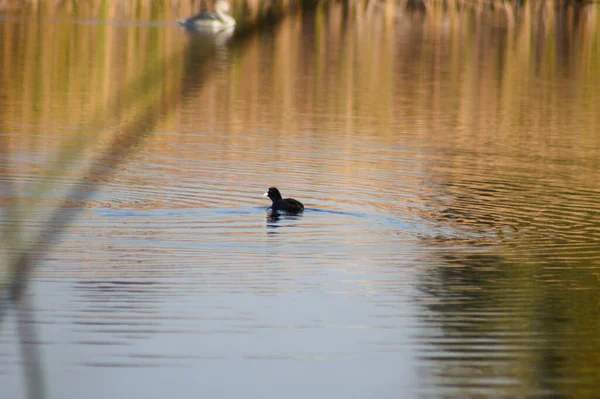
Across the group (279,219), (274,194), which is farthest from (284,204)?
(274,194)

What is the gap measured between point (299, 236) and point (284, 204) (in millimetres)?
905

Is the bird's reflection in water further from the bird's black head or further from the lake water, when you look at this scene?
the bird's black head

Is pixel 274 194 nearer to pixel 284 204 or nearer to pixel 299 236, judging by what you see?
pixel 284 204

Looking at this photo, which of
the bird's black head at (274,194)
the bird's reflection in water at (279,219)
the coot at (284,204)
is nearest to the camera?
the bird's reflection in water at (279,219)

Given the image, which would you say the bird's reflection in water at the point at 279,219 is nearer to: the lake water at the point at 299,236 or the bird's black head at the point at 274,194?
the lake water at the point at 299,236

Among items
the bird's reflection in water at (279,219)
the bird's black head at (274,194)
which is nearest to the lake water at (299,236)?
the bird's reflection in water at (279,219)

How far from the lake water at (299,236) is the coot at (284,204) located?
0.12 meters

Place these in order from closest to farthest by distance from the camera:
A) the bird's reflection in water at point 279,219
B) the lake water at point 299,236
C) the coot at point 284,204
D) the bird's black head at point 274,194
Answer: the lake water at point 299,236
the bird's reflection in water at point 279,219
the coot at point 284,204
the bird's black head at point 274,194

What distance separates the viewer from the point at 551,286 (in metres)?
8.33

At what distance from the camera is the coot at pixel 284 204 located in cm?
1123

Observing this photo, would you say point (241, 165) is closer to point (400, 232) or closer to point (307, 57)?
point (400, 232)

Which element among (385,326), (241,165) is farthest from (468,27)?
(385,326)

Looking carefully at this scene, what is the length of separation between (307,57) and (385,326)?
86.8ft

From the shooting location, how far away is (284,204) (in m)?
11.3
